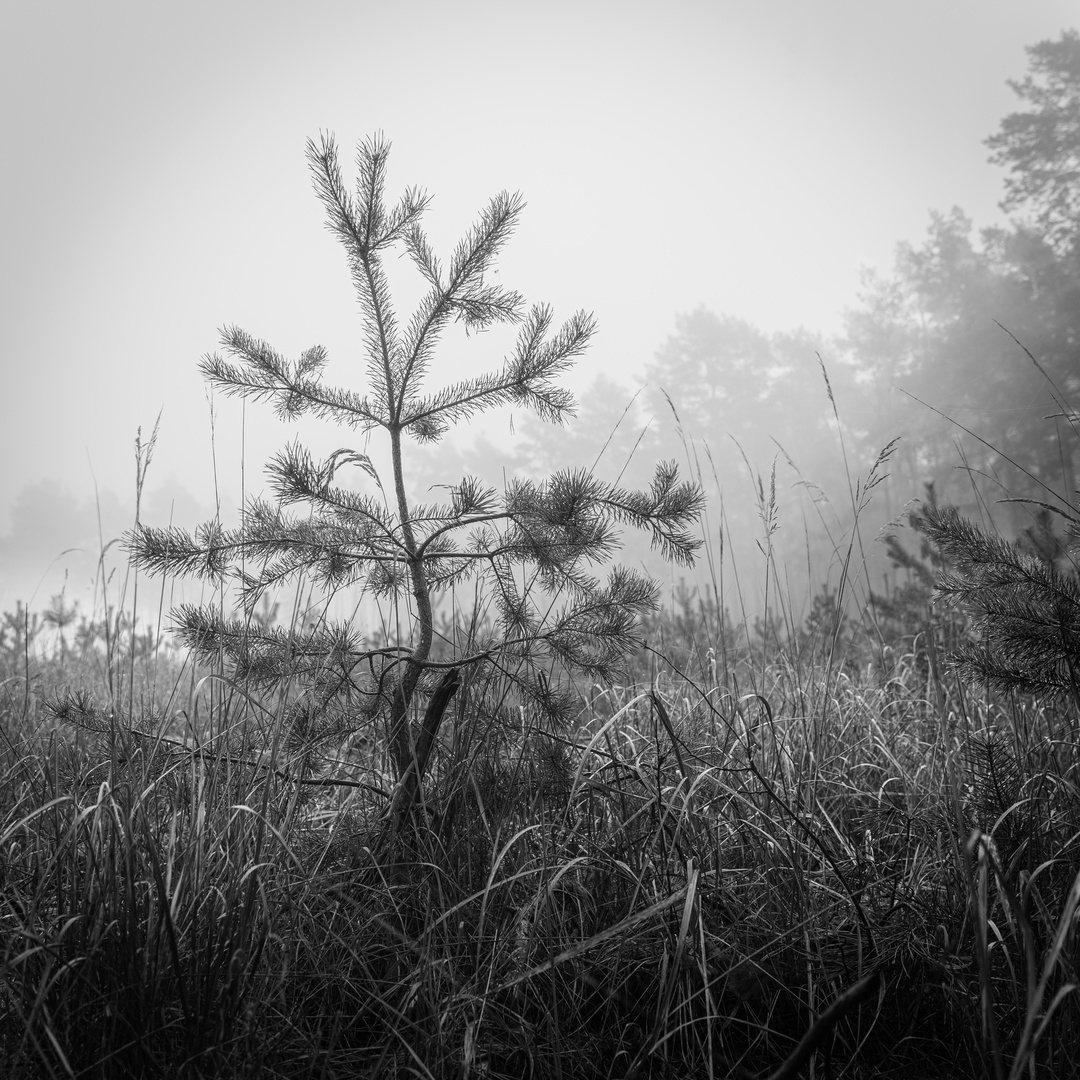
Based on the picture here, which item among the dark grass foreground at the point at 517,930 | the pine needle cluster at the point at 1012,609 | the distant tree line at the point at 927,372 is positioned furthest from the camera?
the distant tree line at the point at 927,372

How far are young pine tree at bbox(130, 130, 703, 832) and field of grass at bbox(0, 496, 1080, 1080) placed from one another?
159 mm

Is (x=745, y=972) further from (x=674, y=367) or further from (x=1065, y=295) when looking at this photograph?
(x=674, y=367)

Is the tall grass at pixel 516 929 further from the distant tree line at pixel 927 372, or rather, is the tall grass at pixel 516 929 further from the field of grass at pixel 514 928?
the distant tree line at pixel 927 372

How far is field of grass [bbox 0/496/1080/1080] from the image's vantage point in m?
1.07

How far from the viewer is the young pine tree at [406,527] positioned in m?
1.66

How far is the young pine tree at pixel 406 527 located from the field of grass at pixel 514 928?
0.52 ft

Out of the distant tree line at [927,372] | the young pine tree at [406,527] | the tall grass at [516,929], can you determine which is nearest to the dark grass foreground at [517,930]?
the tall grass at [516,929]

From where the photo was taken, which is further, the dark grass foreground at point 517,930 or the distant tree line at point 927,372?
the distant tree line at point 927,372

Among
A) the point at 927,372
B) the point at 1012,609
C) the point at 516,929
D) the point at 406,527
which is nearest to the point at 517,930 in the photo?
the point at 516,929

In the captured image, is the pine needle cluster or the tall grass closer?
the tall grass

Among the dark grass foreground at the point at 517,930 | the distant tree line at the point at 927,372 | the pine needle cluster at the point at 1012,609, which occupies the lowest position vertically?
the dark grass foreground at the point at 517,930

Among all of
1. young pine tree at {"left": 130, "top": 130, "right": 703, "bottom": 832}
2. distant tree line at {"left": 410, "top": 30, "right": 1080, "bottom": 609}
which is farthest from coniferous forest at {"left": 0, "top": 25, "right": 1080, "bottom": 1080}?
distant tree line at {"left": 410, "top": 30, "right": 1080, "bottom": 609}

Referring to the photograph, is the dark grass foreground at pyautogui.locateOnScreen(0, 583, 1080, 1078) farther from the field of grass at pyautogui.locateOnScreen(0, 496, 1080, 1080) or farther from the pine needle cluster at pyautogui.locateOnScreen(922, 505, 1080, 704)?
the pine needle cluster at pyautogui.locateOnScreen(922, 505, 1080, 704)

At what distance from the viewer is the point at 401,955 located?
1.36m
